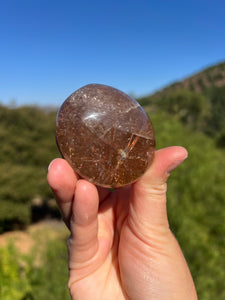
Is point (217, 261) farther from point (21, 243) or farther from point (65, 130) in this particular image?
point (21, 243)

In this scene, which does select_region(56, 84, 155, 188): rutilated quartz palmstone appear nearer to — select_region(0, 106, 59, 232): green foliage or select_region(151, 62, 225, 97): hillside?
select_region(0, 106, 59, 232): green foliage

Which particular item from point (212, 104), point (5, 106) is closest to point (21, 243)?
point (5, 106)

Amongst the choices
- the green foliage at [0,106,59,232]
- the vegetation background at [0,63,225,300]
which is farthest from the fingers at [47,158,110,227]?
the green foliage at [0,106,59,232]

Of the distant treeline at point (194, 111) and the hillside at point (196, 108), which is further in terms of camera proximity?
the distant treeline at point (194, 111)

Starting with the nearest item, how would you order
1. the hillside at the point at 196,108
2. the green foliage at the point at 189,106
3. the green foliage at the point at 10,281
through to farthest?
1. the green foliage at the point at 10,281
2. the hillside at the point at 196,108
3. the green foliage at the point at 189,106

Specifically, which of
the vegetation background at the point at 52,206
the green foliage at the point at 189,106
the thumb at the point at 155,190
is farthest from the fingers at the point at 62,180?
the green foliage at the point at 189,106

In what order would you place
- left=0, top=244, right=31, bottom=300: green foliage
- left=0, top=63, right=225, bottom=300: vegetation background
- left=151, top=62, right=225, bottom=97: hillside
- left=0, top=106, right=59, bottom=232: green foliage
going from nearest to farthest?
left=0, top=244, right=31, bottom=300: green foliage
left=0, top=63, right=225, bottom=300: vegetation background
left=0, top=106, right=59, bottom=232: green foliage
left=151, top=62, right=225, bottom=97: hillside

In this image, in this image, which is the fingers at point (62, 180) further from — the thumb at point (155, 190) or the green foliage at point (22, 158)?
the green foliage at point (22, 158)

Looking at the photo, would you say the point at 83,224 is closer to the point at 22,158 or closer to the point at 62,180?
the point at 62,180
